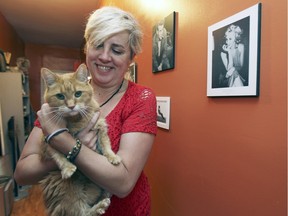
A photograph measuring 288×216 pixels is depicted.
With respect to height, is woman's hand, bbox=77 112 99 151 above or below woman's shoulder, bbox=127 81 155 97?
below

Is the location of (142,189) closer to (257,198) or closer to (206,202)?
(206,202)

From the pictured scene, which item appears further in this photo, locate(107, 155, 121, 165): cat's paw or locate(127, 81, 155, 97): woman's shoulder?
locate(127, 81, 155, 97): woman's shoulder

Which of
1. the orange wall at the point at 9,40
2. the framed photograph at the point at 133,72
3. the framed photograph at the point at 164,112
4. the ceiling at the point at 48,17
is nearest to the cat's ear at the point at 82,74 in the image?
the framed photograph at the point at 164,112

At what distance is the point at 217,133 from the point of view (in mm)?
910

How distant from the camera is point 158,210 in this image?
1491mm

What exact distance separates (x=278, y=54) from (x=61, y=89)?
2.31 ft

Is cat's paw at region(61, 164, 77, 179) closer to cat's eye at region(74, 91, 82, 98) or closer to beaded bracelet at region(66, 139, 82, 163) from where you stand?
beaded bracelet at region(66, 139, 82, 163)

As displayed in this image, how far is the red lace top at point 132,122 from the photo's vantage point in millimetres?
821

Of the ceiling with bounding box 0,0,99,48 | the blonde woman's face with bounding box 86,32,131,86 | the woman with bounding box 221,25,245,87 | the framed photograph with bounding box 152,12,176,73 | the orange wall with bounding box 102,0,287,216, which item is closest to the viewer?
the orange wall with bounding box 102,0,287,216

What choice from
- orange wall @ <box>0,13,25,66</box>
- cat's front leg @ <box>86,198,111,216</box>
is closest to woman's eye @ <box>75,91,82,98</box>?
cat's front leg @ <box>86,198,111,216</box>

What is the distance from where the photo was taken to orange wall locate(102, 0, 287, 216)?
2.17 ft

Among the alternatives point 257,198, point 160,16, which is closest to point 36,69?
point 160,16

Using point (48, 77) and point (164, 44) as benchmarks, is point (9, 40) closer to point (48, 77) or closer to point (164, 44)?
point (164, 44)

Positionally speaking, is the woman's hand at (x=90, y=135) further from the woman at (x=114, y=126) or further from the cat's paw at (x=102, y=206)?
the cat's paw at (x=102, y=206)
